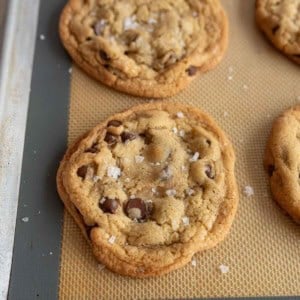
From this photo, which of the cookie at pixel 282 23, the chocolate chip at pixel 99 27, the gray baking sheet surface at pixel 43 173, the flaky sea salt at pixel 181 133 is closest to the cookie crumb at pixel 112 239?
the gray baking sheet surface at pixel 43 173

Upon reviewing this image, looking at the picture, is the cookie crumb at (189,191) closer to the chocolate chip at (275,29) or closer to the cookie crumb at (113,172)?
the cookie crumb at (113,172)

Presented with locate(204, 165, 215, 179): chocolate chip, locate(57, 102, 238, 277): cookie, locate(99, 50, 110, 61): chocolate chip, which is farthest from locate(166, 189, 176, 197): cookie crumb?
locate(99, 50, 110, 61): chocolate chip

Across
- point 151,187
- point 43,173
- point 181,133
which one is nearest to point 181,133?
point 181,133

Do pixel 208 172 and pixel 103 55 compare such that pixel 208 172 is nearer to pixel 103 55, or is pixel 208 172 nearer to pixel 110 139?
pixel 110 139

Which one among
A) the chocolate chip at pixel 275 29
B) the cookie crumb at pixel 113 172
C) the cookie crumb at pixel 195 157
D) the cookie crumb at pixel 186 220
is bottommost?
the cookie crumb at pixel 113 172

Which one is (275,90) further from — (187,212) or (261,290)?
(261,290)
